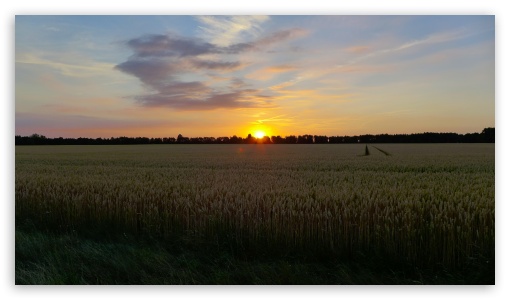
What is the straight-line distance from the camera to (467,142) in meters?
6.17

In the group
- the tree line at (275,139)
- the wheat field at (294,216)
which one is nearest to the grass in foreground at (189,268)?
the wheat field at (294,216)

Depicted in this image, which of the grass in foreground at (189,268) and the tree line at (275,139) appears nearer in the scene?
the grass in foreground at (189,268)

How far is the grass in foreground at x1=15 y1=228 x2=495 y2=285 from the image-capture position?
427 cm

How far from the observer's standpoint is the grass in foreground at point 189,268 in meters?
4.27

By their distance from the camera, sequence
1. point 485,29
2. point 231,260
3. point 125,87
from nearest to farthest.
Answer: point 231,260 < point 485,29 < point 125,87

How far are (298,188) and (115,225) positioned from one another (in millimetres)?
2860

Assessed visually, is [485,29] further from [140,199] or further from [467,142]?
[140,199]

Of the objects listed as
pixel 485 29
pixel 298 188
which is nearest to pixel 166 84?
pixel 298 188

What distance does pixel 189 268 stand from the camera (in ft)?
14.6

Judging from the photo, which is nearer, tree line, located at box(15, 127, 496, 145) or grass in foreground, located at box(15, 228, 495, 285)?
grass in foreground, located at box(15, 228, 495, 285)

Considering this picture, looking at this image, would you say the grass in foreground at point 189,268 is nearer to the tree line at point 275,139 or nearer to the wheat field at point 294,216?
the wheat field at point 294,216

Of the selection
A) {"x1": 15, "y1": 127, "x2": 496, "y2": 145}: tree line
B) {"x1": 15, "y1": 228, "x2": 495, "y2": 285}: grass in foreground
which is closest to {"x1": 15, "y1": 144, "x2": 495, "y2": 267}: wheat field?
{"x1": 15, "y1": 228, "x2": 495, "y2": 285}: grass in foreground

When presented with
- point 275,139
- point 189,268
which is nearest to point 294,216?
point 189,268

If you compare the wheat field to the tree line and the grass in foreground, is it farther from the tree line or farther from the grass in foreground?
the tree line
